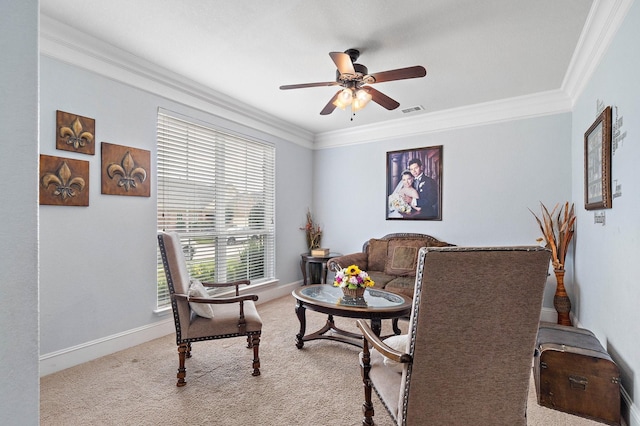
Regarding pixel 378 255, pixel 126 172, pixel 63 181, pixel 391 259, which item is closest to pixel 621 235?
pixel 391 259

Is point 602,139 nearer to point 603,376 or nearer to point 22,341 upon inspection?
point 603,376

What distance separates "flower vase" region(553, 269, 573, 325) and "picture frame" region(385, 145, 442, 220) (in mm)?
1559

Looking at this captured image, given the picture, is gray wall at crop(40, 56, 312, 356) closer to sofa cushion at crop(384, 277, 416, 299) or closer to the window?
the window

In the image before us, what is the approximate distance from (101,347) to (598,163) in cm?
460

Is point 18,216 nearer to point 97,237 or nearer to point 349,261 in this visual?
point 97,237

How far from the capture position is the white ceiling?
2.37 m

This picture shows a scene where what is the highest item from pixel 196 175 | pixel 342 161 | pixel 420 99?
pixel 420 99

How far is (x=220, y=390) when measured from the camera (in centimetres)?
238

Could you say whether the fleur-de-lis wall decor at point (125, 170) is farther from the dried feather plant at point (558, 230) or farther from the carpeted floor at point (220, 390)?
the dried feather plant at point (558, 230)

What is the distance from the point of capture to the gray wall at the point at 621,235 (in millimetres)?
1962

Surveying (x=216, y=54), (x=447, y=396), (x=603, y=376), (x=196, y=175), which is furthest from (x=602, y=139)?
(x=196, y=175)

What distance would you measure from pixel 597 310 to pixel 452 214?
2079 millimetres

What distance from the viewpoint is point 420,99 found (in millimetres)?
4137

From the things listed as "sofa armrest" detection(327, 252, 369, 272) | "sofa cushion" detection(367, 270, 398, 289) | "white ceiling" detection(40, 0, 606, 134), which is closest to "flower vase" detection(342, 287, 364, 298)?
"sofa cushion" detection(367, 270, 398, 289)
